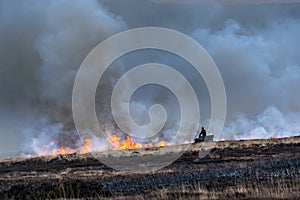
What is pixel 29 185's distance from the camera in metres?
35.2

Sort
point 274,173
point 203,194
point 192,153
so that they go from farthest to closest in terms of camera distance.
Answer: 1. point 192,153
2. point 274,173
3. point 203,194

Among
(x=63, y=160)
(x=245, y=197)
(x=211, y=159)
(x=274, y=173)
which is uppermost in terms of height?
(x=63, y=160)

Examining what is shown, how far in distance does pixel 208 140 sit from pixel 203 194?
152ft

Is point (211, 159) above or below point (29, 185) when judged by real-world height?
above

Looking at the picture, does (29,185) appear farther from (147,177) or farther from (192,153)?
(192,153)

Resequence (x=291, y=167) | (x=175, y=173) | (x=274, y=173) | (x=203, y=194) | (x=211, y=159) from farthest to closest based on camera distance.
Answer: (x=211, y=159) → (x=175, y=173) → (x=291, y=167) → (x=274, y=173) → (x=203, y=194)

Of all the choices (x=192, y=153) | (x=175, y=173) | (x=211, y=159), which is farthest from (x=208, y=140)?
(x=175, y=173)

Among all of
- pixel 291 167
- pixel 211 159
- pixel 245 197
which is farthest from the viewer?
pixel 211 159

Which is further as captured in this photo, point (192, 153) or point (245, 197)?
point (192, 153)

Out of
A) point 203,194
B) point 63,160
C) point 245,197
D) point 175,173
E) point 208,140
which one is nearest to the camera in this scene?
point 245,197

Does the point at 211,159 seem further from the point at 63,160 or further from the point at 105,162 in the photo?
the point at 63,160

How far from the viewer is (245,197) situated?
23297mm

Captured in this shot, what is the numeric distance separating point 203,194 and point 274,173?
25.6ft

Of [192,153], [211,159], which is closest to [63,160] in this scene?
[192,153]
